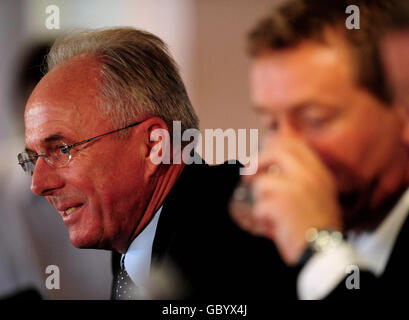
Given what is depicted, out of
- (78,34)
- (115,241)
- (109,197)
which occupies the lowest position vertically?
(115,241)

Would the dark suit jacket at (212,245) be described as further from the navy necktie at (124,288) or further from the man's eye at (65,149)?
the man's eye at (65,149)

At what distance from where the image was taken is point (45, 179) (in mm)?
1441

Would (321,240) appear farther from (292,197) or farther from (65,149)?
(65,149)

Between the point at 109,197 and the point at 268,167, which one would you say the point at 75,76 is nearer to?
the point at 109,197

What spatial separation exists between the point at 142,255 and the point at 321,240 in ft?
1.47

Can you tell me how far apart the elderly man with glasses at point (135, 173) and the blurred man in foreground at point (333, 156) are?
0.46 ft

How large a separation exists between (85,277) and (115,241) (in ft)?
0.57

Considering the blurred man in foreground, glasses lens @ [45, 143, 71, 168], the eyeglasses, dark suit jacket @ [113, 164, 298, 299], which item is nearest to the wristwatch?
the blurred man in foreground

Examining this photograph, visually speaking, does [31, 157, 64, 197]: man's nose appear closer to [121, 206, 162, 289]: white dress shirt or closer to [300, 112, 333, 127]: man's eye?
[121, 206, 162, 289]: white dress shirt

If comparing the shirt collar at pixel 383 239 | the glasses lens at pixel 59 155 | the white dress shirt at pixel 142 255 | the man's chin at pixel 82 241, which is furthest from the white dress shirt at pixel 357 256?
the glasses lens at pixel 59 155

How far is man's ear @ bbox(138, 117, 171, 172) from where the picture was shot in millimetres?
1414

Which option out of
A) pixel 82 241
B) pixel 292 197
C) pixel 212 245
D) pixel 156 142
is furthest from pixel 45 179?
pixel 292 197

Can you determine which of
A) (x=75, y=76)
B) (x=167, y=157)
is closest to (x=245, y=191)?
(x=167, y=157)
